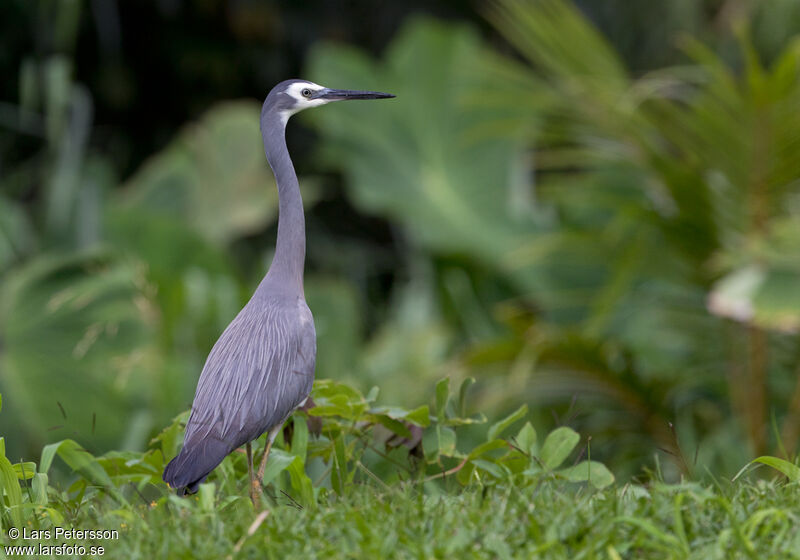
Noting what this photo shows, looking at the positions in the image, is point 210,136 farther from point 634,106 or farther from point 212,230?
point 634,106

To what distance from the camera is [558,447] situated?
2.78 meters

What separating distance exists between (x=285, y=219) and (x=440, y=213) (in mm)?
5536

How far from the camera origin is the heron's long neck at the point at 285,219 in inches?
102

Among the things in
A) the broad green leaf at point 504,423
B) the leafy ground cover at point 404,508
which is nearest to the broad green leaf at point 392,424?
the leafy ground cover at point 404,508

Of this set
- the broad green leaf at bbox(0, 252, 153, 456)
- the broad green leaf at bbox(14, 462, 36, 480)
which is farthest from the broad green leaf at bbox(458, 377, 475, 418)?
the broad green leaf at bbox(0, 252, 153, 456)

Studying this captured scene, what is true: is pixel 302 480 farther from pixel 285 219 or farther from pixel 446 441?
pixel 285 219

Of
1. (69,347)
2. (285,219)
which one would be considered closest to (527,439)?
(285,219)

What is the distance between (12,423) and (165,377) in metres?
1.32

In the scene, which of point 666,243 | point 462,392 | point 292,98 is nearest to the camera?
point 292,98

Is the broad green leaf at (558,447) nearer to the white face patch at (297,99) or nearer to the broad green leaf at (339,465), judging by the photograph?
the broad green leaf at (339,465)

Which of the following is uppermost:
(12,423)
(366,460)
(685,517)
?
(685,517)

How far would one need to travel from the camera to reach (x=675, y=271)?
17.4ft

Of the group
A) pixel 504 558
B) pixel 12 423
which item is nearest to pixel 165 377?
pixel 12 423

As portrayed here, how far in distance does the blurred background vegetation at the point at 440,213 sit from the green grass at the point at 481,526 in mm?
251
